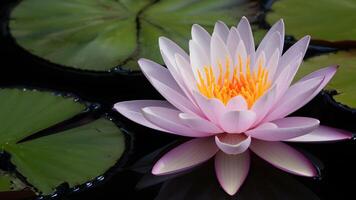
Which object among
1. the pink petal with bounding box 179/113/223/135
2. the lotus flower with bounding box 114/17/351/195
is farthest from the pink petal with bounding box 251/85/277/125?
the pink petal with bounding box 179/113/223/135

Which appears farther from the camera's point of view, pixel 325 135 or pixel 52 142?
pixel 52 142

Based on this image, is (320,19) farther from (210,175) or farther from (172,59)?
(210,175)

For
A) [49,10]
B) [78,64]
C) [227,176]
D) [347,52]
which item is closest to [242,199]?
[227,176]

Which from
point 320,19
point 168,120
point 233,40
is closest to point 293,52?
point 233,40

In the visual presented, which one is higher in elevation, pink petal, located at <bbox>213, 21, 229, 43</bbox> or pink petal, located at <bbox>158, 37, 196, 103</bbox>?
pink petal, located at <bbox>213, 21, 229, 43</bbox>

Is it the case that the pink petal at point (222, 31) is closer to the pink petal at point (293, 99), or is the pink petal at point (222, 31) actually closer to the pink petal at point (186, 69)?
the pink petal at point (186, 69)

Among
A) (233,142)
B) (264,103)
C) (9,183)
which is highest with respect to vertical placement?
(264,103)

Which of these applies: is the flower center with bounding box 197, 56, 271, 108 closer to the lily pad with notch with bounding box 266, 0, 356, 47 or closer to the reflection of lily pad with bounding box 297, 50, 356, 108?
the reflection of lily pad with bounding box 297, 50, 356, 108
